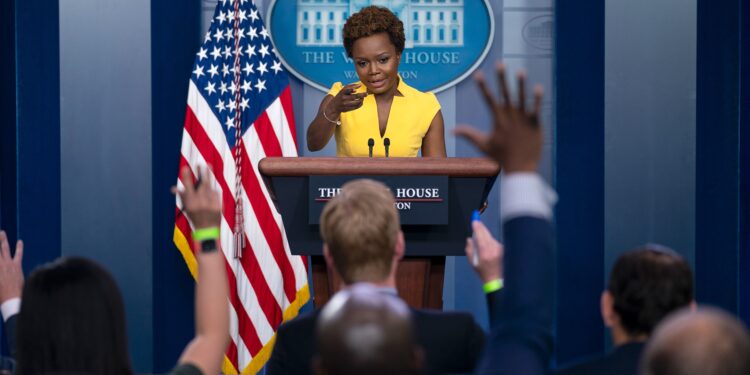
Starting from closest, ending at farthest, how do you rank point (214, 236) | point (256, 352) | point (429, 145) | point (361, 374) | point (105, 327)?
point (361, 374) → point (105, 327) → point (214, 236) → point (429, 145) → point (256, 352)

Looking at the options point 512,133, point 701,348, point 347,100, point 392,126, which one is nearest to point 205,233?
point 512,133

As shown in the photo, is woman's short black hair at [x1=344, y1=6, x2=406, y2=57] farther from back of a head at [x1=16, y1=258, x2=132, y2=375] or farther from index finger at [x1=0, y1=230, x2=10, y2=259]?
back of a head at [x1=16, y1=258, x2=132, y2=375]

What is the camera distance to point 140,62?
5059 millimetres

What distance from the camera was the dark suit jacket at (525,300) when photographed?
134cm

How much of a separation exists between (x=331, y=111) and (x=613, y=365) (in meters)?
2.09

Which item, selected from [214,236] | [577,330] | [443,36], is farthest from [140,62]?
[214,236]

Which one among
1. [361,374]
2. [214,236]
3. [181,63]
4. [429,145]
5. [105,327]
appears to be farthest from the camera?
[181,63]

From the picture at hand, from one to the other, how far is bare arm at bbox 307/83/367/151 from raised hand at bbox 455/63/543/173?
218 centimetres

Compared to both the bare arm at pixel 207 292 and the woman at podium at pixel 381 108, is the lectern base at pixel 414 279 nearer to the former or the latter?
the woman at podium at pixel 381 108

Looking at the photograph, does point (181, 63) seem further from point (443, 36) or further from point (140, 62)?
point (443, 36)

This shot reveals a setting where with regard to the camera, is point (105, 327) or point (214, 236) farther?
point (214, 236)

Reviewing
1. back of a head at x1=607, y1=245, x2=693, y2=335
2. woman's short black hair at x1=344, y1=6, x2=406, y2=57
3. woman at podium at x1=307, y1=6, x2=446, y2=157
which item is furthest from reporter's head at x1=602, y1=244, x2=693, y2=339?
woman's short black hair at x1=344, y1=6, x2=406, y2=57

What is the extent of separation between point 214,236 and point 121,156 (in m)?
3.47

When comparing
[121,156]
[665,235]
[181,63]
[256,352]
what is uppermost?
[181,63]
